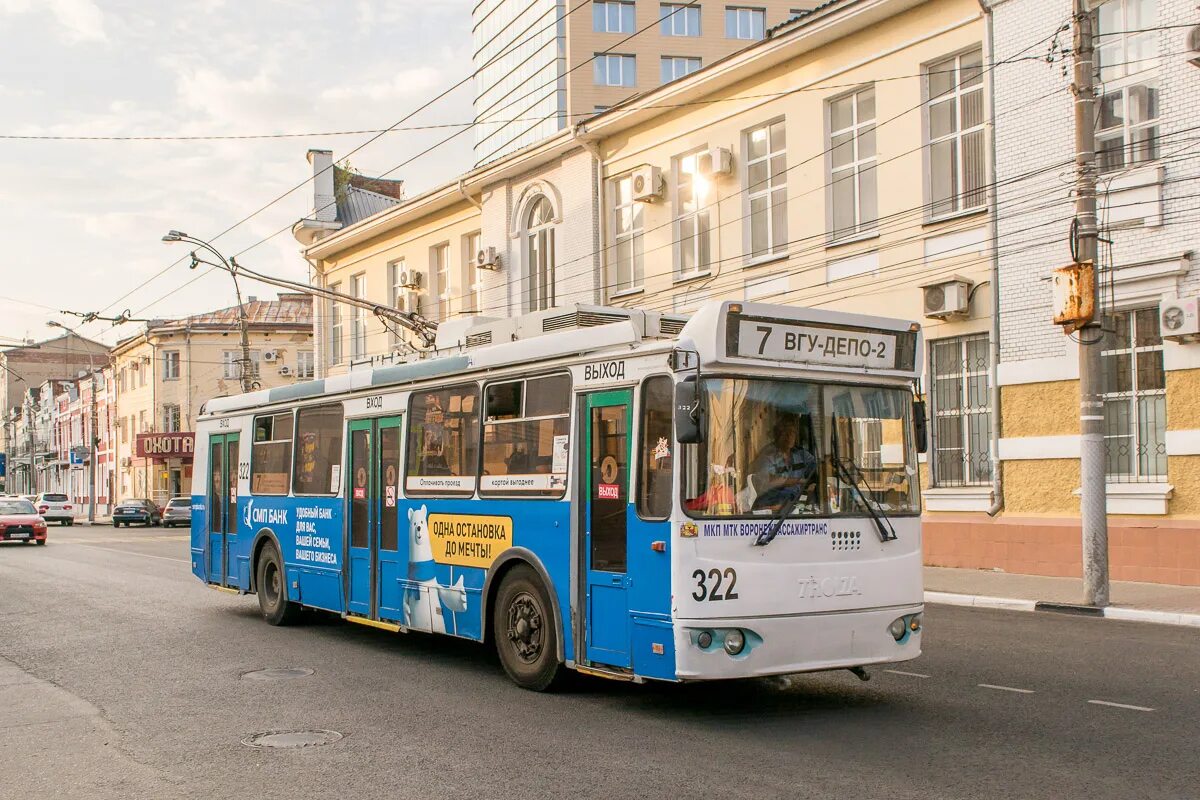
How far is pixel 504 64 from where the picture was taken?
69.7 metres

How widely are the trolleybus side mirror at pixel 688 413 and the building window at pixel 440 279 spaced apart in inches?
1069

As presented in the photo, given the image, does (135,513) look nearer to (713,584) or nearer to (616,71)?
(616,71)

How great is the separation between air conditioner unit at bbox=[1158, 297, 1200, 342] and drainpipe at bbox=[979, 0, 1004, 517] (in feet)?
9.37

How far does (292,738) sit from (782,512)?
3536 mm

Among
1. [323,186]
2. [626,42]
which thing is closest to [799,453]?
[323,186]

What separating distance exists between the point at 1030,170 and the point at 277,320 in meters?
54.2

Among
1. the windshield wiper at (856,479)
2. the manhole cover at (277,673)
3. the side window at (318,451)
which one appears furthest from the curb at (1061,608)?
the manhole cover at (277,673)

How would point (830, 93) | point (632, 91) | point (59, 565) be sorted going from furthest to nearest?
1. point (632, 91)
2. point (59, 565)
3. point (830, 93)

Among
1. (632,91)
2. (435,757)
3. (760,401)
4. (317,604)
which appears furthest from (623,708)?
(632,91)

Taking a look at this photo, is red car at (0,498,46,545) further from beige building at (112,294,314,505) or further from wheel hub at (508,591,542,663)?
wheel hub at (508,591,542,663)

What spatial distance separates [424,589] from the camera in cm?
Result: 1109

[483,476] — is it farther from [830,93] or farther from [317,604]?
[830,93]

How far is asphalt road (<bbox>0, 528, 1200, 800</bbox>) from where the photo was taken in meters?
6.62

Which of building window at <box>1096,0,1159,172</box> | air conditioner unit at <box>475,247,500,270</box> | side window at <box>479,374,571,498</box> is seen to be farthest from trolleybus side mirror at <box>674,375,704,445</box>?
air conditioner unit at <box>475,247,500,270</box>
